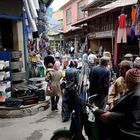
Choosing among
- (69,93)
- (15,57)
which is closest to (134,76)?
(69,93)

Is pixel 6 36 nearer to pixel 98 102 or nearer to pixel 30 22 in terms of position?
pixel 30 22

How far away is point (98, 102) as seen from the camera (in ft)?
21.2

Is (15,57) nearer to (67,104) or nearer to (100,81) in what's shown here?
(67,104)

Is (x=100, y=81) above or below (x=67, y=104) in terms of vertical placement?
above

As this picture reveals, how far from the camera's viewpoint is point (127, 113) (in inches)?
128

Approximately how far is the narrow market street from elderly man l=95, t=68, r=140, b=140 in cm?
255

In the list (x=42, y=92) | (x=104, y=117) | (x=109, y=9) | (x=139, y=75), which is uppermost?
(x=109, y=9)

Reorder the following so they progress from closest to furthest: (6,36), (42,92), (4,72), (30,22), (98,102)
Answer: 1. (98,102)
2. (4,72)
3. (42,92)
4. (30,22)
5. (6,36)

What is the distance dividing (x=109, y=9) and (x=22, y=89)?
716 centimetres

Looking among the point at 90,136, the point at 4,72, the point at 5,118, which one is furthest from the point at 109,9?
the point at 90,136

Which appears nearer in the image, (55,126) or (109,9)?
(55,126)

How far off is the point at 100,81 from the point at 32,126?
1.98 metres

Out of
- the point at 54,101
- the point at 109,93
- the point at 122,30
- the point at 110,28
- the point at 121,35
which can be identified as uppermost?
the point at 110,28

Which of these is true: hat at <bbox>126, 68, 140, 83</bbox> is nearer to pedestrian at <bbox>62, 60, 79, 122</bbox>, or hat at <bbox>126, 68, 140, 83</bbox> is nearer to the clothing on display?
pedestrian at <bbox>62, 60, 79, 122</bbox>
